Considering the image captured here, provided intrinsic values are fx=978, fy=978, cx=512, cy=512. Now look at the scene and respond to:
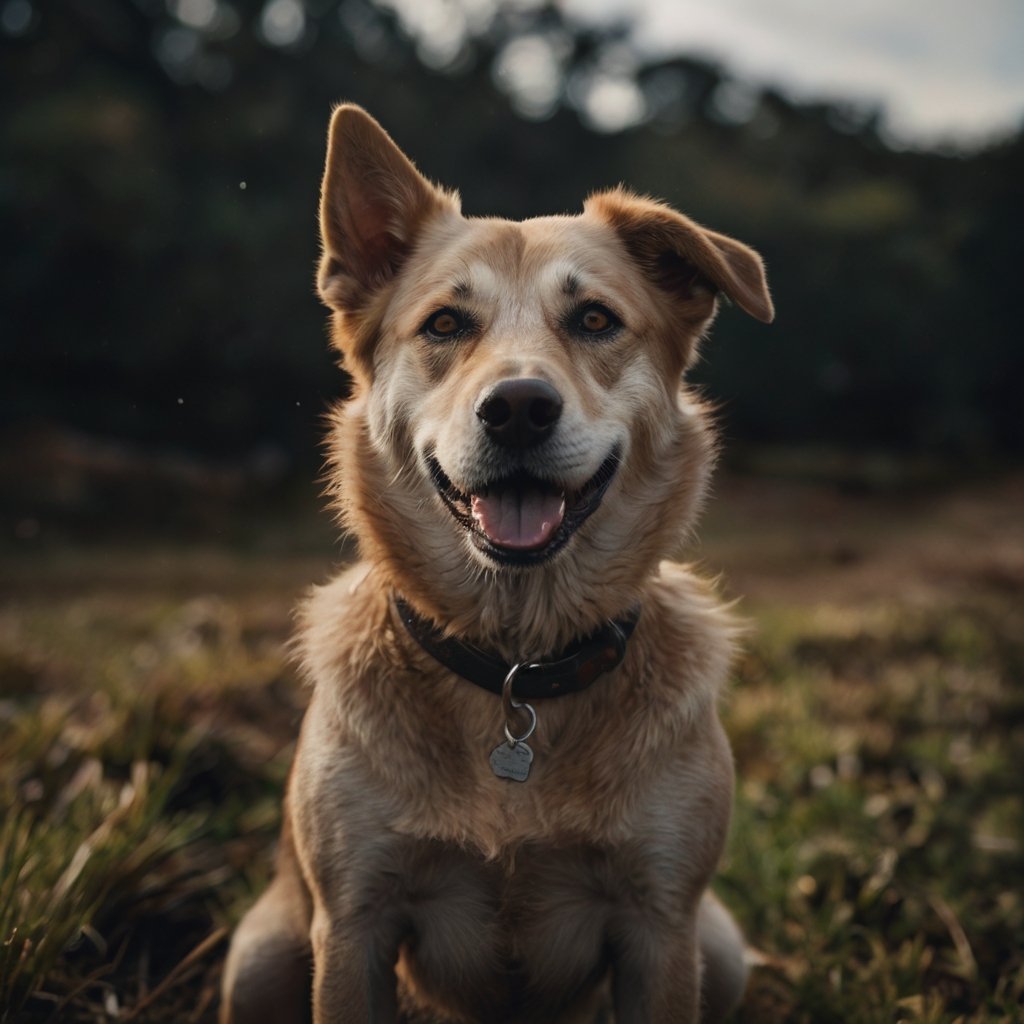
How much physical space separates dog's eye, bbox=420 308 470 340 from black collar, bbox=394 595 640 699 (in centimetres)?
88

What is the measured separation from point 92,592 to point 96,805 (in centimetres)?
876

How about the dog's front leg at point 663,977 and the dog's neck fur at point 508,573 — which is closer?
the dog's front leg at point 663,977

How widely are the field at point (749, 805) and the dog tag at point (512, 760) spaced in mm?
1166

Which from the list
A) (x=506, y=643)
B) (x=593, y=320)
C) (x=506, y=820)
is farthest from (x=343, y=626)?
(x=593, y=320)

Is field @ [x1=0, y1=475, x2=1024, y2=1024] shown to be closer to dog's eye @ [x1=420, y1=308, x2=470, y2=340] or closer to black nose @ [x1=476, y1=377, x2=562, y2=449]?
dog's eye @ [x1=420, y1=308, x2=470, y2=340]

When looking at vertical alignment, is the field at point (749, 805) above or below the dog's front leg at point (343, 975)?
below

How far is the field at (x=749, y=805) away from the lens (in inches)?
128

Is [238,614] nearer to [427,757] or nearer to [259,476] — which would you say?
[427,757]

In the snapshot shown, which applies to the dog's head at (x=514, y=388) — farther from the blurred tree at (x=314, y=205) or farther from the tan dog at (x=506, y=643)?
the blurred tree at (x=314, y=205)

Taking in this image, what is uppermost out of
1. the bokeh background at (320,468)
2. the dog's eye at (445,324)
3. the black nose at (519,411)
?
the dog's eye at (445,324)

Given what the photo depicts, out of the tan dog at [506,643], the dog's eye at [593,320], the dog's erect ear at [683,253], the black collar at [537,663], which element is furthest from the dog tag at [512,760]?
the dog's erect ear at [683,253]

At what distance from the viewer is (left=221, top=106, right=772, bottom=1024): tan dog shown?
2594mm

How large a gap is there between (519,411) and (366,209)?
3.71ft

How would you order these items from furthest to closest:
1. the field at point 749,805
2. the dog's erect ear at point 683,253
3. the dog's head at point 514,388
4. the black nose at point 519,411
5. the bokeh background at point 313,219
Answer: the bokeh background at point 313,219 → the field at point 749,805 → the dog's erect ear at point 683,253 → the dog's head at point 514,388 → the black nose at point 519,411
